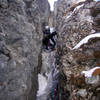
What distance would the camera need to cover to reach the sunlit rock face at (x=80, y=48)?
5.45 metres

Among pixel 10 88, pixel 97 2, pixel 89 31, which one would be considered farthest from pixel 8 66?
pixel 97 2

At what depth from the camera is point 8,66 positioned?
13.8 feet

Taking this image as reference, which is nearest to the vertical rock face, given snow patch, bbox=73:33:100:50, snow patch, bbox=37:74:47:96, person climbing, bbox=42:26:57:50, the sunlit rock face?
the sunlit rock face

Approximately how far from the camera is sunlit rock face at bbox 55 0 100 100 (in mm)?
5453

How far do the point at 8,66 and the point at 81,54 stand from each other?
3.19 meters

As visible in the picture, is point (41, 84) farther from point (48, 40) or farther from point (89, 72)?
point (48, 40)

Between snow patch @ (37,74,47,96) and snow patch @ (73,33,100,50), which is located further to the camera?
snow patch @ (37,74,47,96)

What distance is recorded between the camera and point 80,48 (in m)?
6.13

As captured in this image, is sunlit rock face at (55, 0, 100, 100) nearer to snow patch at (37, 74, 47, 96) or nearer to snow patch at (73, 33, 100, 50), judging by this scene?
snow patch at (73, 33, 100, 50)

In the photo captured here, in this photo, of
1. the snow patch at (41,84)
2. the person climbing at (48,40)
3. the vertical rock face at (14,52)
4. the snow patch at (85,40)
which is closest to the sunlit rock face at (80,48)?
the snow patch at (85,40)

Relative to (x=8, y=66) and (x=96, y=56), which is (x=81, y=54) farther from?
(x=8, y=66)

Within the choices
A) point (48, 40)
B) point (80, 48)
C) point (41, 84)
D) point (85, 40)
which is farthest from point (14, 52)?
point (48, 40)

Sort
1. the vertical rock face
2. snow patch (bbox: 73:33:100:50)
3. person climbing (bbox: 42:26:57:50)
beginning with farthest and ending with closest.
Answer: person climbing (bbox: 42:26:57:50) < snow patch (bbox: 73:33:100:50) < the vertical rock face

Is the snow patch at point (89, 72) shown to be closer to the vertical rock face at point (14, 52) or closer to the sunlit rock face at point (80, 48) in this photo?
the sunlit rock face at point (80, 48)
